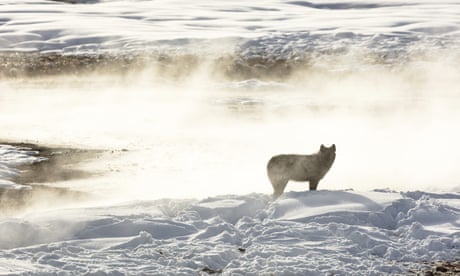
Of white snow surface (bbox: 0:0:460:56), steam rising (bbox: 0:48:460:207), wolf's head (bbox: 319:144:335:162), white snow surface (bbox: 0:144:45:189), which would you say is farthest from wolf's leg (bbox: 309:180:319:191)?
white snow surface (bbox: 0:0:460:56)

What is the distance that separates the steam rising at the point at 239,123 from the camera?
17.6m

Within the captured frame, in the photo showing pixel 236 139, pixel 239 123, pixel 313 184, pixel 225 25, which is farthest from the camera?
pixel 225 25

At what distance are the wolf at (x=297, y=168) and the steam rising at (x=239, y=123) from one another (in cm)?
200

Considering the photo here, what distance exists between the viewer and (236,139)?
2270 centimetres

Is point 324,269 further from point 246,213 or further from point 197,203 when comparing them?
point 197,203

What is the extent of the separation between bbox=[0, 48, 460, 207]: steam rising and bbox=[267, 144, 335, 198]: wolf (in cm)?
200

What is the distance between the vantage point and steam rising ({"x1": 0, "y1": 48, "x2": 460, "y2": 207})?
17.6 m

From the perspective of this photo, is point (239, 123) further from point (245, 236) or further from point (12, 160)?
point (245, 236)

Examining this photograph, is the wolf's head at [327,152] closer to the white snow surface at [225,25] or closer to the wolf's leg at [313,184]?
the wolf's leg at [313,184]

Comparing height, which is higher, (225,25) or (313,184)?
(225,25)

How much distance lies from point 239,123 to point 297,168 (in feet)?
38.3

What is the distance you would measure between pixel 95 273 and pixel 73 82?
2697cm

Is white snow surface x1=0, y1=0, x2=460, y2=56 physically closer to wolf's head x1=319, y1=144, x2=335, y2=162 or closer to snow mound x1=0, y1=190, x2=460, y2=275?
wolf's head x1=319, y1=144, x2=335, y2=162

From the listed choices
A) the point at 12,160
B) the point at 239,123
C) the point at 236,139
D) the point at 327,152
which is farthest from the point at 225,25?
the point at 327,152
